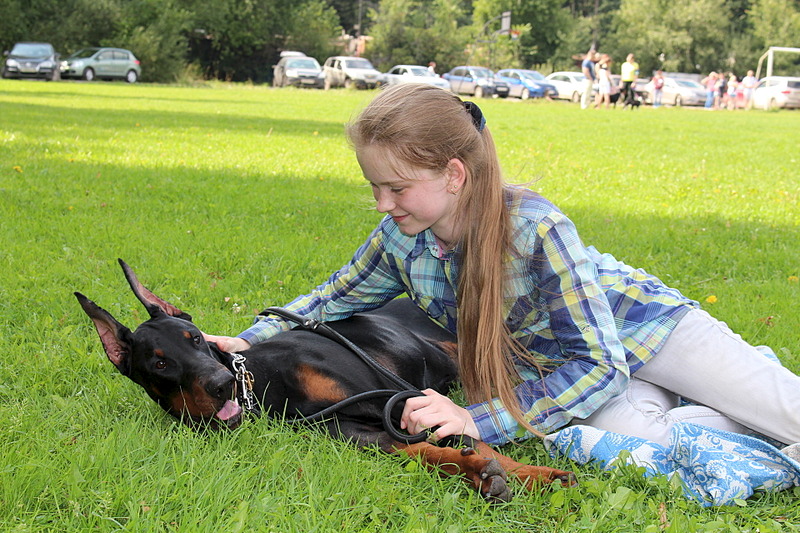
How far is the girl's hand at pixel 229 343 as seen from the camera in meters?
3.50

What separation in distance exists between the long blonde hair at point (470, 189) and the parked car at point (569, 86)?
4031 cm

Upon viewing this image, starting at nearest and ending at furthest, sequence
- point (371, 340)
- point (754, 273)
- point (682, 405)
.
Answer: point (682, 405) → point (371, 340) → point (754, 273)

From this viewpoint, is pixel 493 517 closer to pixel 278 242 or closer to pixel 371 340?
pixel 371 340

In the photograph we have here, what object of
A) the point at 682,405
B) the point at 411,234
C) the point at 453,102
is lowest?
the point at 682,405

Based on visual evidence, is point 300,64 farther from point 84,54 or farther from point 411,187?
point 411,187

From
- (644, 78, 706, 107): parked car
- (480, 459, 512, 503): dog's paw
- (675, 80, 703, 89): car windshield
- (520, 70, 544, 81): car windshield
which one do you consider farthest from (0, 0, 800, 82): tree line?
(480, 459, 512, 503): dog's paw

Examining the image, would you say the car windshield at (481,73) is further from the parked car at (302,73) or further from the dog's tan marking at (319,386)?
the dog's tan marking at (319,386)

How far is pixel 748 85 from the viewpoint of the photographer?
41562 millimetres

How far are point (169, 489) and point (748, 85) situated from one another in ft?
146

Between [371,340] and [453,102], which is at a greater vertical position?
[453,102]

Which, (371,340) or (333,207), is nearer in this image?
(371,340)

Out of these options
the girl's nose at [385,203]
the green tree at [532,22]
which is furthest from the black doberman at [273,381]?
the green tree at [532,22]

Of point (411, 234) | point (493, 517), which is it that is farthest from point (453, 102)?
point (493, 517)

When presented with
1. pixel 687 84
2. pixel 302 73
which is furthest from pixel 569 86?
pixel 302 73
